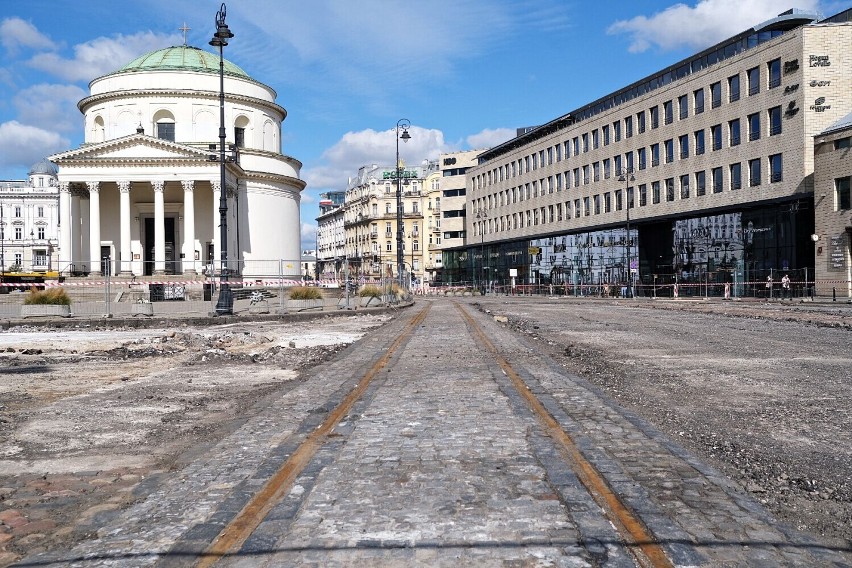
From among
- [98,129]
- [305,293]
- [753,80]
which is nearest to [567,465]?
[305,293]

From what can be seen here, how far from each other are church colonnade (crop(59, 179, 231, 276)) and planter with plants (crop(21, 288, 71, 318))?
24.0 m

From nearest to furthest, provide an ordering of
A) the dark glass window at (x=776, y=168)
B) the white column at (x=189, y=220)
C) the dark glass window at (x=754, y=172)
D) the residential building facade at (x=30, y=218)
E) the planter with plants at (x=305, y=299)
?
the planter with plants at (x=305, y=299), the dark glass window at (x=776, y=168), the dark glass window at (x=754, y=172), the white column at (x=189, y=220), the residential building facade at (x=30, y=218)

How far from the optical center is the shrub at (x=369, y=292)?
3819cm

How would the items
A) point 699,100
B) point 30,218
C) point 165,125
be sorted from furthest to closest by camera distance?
point 30,218, point 165,125, point 699,100

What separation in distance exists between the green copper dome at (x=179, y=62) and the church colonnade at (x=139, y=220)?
11106mm

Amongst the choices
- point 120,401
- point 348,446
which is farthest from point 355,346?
point 348,446

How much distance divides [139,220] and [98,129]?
29.3 feet

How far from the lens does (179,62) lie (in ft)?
207

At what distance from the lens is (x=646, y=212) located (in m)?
58.6

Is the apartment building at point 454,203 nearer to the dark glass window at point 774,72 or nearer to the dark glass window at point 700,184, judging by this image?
the dark glass window at point 700,184

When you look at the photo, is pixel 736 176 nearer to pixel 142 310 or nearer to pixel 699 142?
pixel 699 142

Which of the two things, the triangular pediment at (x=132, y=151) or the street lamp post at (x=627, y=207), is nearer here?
the triangular pediment at (x=132, y=151)

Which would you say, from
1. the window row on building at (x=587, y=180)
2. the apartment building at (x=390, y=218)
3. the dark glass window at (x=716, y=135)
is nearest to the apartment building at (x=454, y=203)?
the window row on building at (x=587, y=180)

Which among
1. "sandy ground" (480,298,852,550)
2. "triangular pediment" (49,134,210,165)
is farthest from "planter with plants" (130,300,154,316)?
"triangular pediment" (49,134,210,165)
